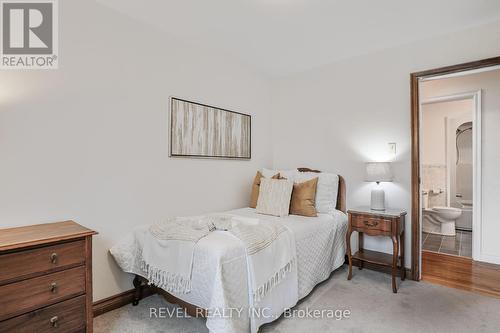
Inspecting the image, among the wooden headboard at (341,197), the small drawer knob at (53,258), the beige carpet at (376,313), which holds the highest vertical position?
the wooden headboard at (341,197)

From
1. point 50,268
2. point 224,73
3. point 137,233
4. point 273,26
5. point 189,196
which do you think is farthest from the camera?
point 224,73

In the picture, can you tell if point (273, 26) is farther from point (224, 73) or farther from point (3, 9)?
point (3, 9)

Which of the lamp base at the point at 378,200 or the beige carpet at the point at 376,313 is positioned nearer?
the beige carpet at the point at 376,313

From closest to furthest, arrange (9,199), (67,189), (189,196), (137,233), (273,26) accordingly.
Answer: (9,199)
(67,189)
(137,233)
(273,26)
(189,196)

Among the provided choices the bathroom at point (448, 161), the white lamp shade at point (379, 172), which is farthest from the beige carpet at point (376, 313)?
the bathroom at point (448, 161)

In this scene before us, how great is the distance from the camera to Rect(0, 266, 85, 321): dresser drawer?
140cm

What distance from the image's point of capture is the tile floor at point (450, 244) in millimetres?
3686

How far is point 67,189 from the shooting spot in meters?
2.00

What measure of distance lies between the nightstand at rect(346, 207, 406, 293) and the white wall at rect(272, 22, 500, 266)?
198 millimetres

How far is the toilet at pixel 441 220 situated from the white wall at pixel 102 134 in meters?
3.95

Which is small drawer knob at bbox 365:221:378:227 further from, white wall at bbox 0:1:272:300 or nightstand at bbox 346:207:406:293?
white wall at bbox 0:1:272:300

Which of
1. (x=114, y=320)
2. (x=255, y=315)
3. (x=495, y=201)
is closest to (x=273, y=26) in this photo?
(x=255, y=315)

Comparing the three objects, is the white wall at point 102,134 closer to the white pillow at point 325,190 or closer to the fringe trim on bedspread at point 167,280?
the fringe trim on bedspread at point 167,280

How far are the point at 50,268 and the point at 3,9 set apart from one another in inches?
68.4
